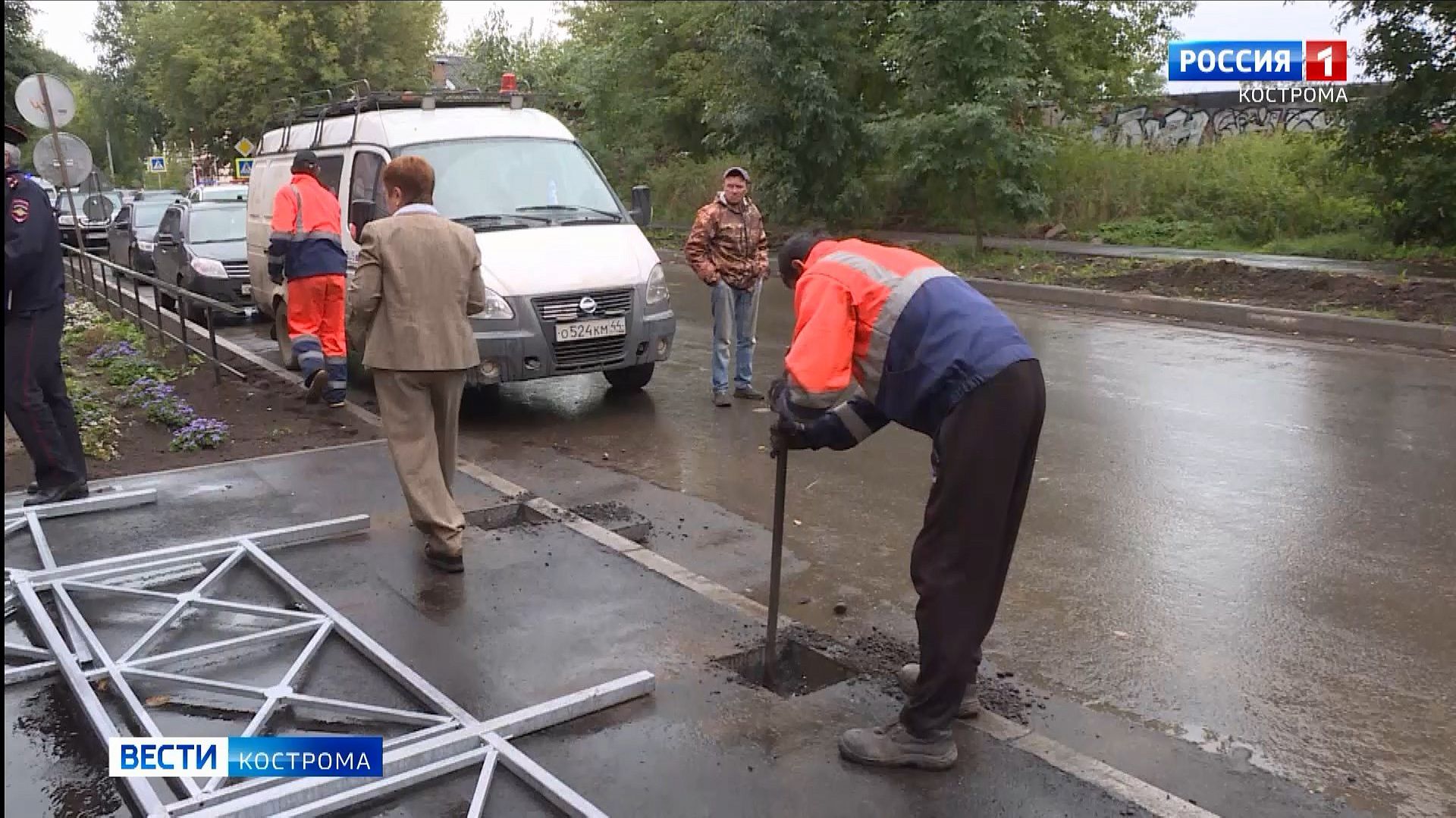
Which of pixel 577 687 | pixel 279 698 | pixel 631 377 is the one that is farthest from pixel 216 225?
pixel 577 687

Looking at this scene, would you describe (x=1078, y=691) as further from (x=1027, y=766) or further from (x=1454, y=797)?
(x=1454, y=797)

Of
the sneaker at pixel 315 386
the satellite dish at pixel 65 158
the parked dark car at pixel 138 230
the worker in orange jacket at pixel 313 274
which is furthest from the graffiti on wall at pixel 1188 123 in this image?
the sneaker at pixel 315 386

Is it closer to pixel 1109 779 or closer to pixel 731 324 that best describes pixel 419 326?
pixel 1109 779

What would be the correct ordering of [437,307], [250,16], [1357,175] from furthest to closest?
[1357,175] → [250,16] → [437,307]

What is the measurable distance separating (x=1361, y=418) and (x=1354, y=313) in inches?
193

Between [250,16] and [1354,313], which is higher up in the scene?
[250,16]

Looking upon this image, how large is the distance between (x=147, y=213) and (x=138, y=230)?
0.99 metres

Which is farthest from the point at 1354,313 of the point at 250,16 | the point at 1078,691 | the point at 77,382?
the point at 77,382

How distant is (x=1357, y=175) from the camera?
16969mm

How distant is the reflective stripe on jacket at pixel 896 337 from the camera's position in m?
3.54

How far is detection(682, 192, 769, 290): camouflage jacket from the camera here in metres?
9.06

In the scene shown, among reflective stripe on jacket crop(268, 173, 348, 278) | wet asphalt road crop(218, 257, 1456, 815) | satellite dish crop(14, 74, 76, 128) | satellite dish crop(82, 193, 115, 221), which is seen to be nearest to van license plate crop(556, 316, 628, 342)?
wet asphalt road crop(218, 257, 1456, 815)

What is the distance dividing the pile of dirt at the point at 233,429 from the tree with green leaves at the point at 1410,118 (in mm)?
13419

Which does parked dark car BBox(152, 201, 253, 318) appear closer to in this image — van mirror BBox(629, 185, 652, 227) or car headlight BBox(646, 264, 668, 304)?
van mirror BBox(629, 185, 652, 227)
